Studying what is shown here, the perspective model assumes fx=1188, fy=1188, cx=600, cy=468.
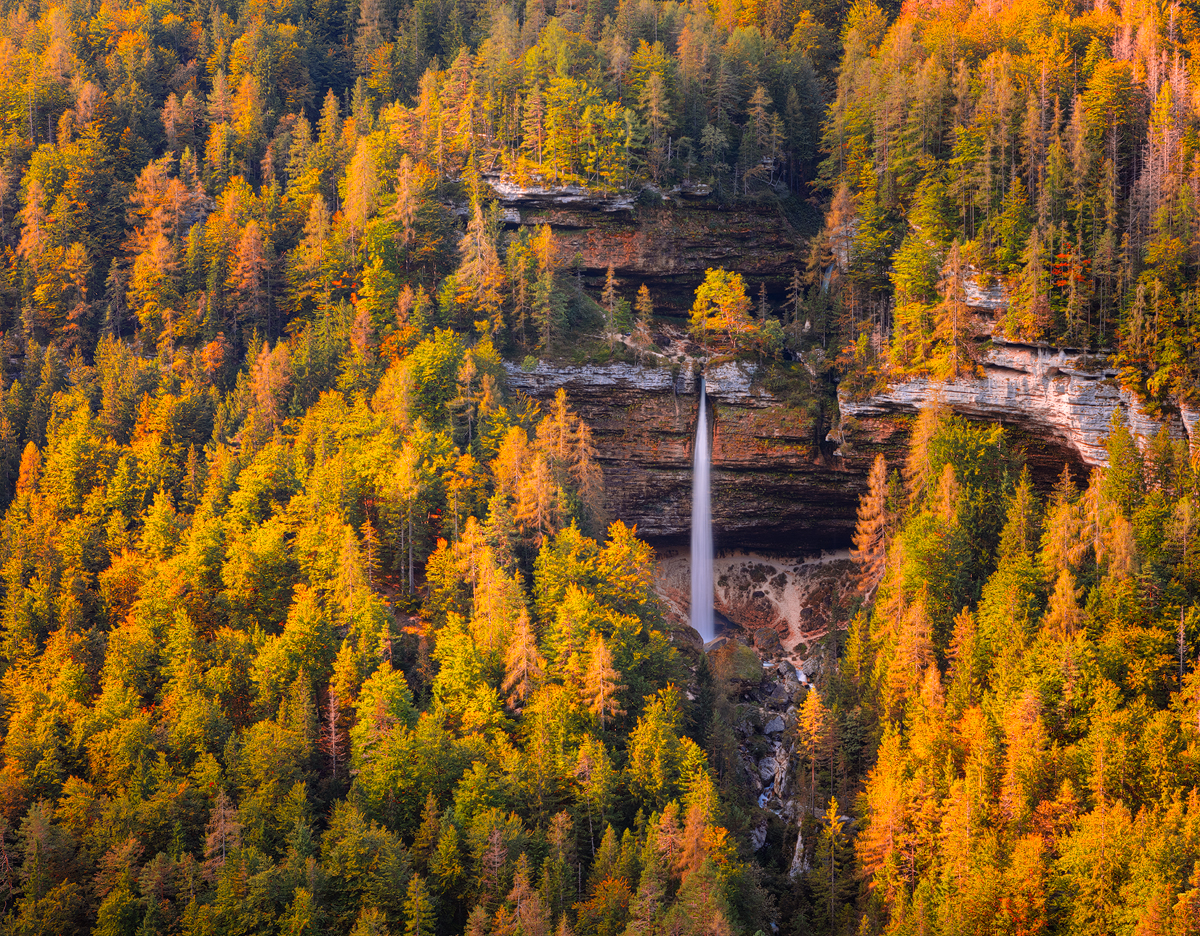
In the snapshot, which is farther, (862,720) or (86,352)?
(86,352)

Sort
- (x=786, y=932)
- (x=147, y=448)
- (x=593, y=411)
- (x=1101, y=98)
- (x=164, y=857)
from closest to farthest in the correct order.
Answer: (x=164, y=857), (x=786, y=932), (x=147, y=448), (x=1101, y=98), (x=593, y=411)

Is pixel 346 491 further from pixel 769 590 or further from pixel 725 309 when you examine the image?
pixel 769 590

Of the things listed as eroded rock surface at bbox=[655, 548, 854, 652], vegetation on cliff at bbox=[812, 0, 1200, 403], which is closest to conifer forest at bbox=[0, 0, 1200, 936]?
vegetation on cliff at bbox=[812, 0, 1200, 403]

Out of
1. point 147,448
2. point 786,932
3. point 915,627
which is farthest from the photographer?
point 147,448

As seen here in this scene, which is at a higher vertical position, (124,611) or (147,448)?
(147,448)

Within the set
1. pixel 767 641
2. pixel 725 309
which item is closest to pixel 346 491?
pixel 725 309

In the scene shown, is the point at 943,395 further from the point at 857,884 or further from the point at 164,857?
the point at 164,857

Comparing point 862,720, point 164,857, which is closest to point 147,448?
point 164,857
